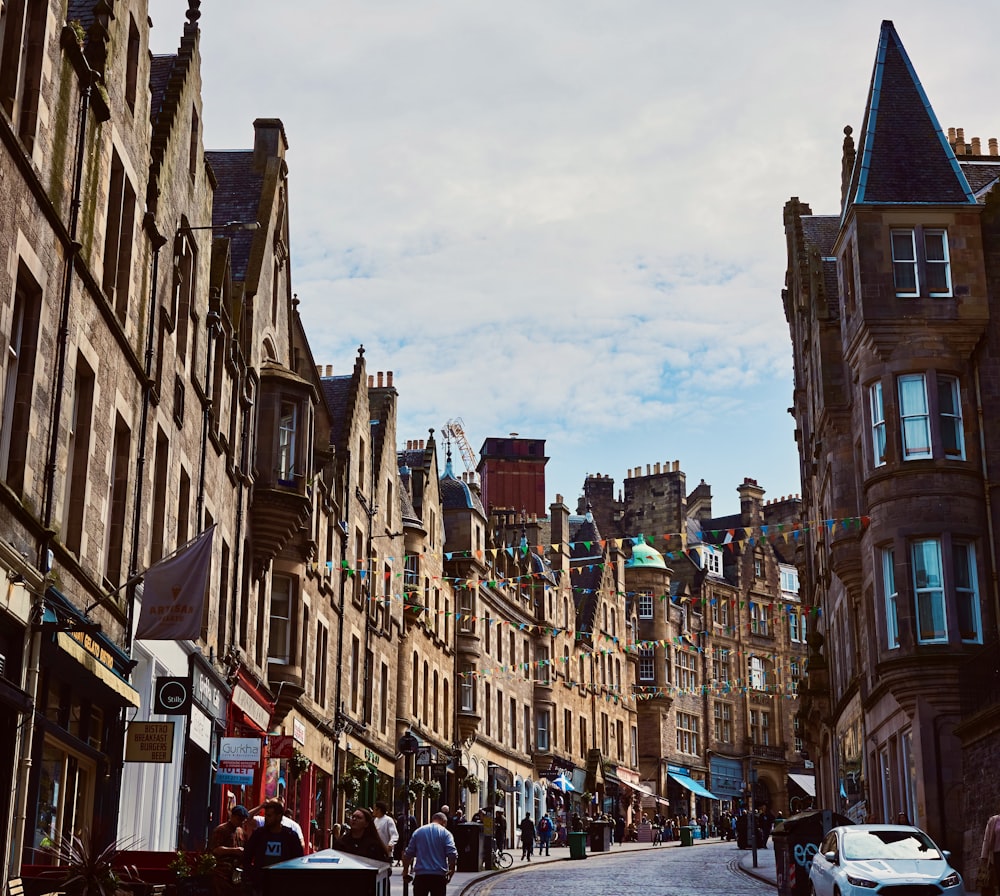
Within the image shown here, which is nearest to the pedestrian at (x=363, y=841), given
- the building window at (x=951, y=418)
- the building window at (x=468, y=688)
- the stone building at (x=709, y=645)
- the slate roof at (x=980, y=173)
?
the building window at (x=951, y=418)

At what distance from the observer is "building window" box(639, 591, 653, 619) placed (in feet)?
286

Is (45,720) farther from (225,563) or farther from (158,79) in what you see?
(158,79)

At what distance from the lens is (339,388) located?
4153cm

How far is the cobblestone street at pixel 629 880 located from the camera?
2545 centimetres

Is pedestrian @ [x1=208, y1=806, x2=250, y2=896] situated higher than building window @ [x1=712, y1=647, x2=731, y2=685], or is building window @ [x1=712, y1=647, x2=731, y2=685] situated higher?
building window @ [x1=712, y1=647, x2=731, y2=685]

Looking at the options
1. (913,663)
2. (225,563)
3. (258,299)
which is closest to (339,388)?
(258,299)

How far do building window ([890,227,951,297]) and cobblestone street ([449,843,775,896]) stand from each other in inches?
516

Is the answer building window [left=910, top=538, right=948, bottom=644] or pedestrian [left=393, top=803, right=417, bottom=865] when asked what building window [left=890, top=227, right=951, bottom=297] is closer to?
building window [left=910, top=538, right=948, bottom=644]

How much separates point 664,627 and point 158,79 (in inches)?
2588

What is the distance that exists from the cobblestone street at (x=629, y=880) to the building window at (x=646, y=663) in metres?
44.7

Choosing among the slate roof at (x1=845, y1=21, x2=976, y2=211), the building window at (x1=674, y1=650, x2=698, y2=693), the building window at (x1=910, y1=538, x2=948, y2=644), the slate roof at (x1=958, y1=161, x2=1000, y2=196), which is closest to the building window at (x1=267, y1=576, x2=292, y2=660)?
the building window at (x1=910, y1=538, x2=948, y2=644)

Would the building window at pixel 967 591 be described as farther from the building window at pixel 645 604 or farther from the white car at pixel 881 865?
the building window at pixel 645 604

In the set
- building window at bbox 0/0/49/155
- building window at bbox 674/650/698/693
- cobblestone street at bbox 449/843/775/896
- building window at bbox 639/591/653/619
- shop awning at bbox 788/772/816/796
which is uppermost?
building window at bbox 639/591/653/619

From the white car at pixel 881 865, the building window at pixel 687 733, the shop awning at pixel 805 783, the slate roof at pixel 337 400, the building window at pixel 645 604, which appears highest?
the building window at pixel 645 604
